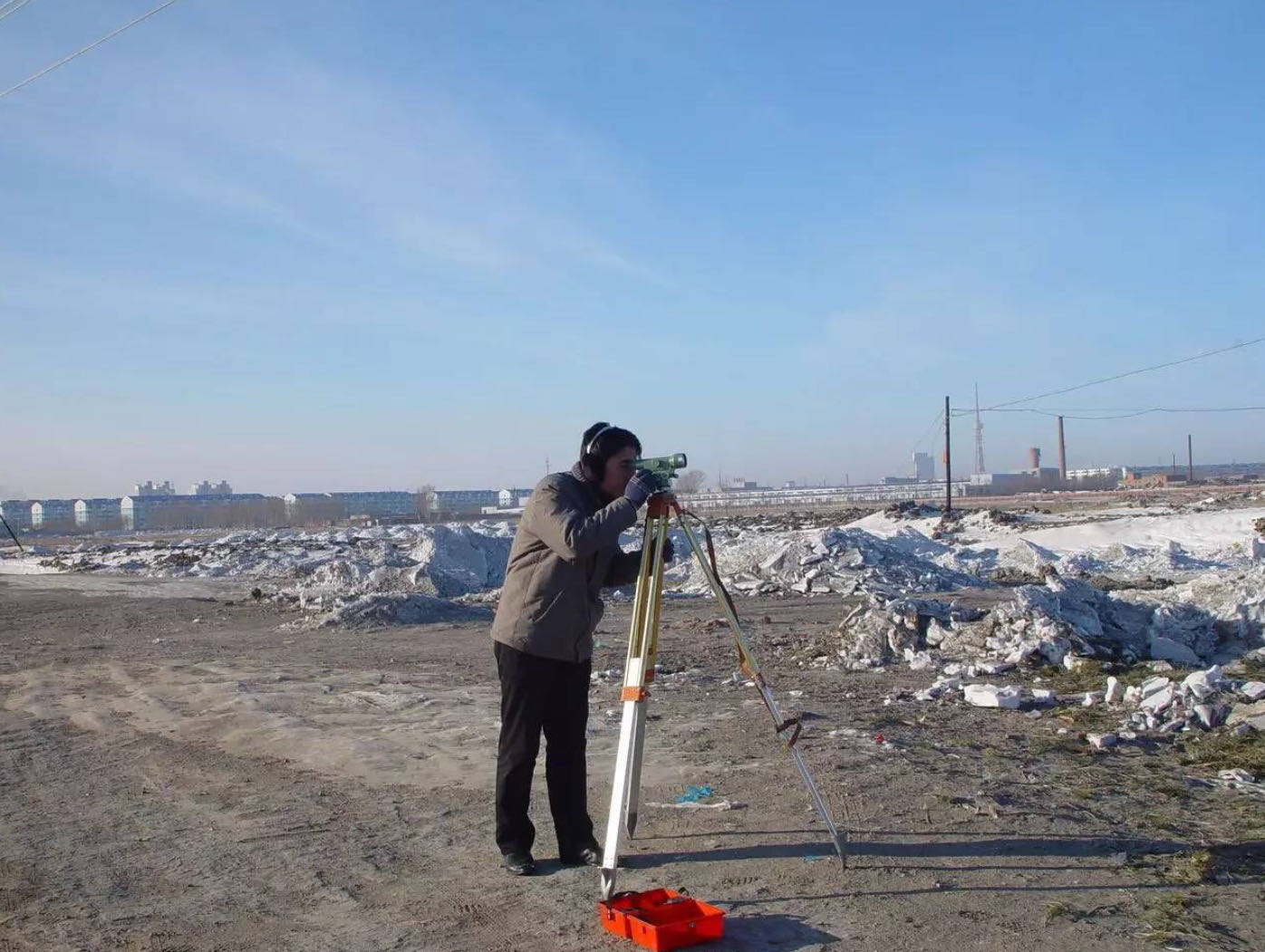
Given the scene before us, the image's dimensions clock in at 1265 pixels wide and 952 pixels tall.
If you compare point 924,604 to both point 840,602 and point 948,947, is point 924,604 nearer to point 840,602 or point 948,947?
point 840,602

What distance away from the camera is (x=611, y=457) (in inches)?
189

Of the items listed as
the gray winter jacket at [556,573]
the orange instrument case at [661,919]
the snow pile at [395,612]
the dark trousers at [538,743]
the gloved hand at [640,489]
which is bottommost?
the snow pile at [395,612]

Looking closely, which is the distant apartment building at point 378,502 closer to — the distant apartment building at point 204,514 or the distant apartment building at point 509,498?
the distant apartment building at point 509,498

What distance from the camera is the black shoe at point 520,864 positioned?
4707 mm

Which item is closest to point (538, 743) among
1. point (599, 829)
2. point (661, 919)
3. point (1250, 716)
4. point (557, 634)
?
point (557, 634)

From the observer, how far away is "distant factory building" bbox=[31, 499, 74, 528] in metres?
116

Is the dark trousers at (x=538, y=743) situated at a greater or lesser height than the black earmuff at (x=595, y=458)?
lesser

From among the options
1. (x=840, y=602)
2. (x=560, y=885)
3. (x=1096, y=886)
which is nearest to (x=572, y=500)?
(x=560, y=885)

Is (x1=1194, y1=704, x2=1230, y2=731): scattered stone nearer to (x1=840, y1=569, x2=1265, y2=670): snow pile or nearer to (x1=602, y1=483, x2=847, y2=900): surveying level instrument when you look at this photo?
(x1=840, y1=569, x2=1265, y2=670): snow pile

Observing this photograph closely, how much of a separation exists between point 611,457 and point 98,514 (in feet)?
442

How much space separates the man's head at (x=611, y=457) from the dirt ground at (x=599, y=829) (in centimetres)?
175

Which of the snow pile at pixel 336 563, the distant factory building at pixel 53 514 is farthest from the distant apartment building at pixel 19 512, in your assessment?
the snow pile at pixel 336 563

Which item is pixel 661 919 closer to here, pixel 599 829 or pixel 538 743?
pixel 538 743

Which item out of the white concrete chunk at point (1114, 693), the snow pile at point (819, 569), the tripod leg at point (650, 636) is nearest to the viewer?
the tripod leg at point (650, 636)
